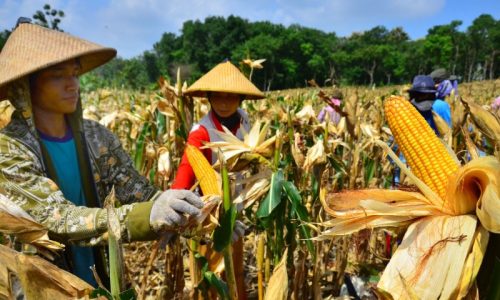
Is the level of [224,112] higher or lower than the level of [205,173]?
higher

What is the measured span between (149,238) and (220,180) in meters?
0.30

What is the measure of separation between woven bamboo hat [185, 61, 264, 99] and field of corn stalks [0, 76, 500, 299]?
1.05ft

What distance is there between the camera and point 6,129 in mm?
1327

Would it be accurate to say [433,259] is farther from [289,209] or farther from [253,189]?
[289,209]

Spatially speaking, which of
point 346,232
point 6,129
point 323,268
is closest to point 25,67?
point 6,129

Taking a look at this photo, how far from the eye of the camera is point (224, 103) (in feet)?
7.77

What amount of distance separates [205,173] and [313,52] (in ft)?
215

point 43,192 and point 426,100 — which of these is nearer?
point 43,192

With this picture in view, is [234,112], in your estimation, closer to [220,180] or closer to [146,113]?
[220,180]

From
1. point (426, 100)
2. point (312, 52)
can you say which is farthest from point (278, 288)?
point (312, 52)

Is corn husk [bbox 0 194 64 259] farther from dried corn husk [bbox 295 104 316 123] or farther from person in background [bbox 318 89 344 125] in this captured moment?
person in background [bbox 318 89 344 125]

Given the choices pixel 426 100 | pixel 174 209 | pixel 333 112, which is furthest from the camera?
pixel 333 112

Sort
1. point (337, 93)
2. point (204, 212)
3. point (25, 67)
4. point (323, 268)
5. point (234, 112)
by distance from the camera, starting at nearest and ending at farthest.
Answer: point (204, 212) < point (25, 67) < point (234, 112) < point (323, 268) < point (337, 93)

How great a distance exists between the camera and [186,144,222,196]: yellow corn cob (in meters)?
1.34
